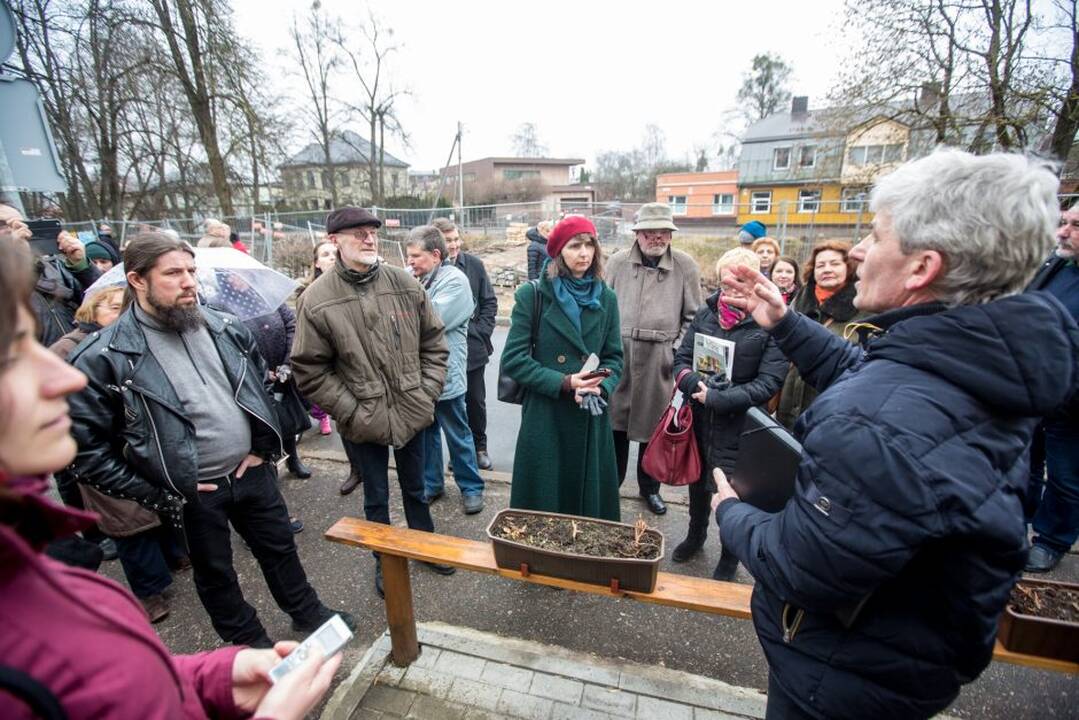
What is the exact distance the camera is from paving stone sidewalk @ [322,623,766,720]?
7.04ft

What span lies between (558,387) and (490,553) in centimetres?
88

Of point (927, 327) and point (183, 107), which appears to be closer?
point (927, 327)

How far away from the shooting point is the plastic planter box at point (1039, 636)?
167 cm

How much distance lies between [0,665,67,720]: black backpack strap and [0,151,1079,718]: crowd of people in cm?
1

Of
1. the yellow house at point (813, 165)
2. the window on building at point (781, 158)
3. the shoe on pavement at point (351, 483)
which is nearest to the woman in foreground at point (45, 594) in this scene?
the shoe on pavement at point (351, 483)

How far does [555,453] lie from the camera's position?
2855 mm

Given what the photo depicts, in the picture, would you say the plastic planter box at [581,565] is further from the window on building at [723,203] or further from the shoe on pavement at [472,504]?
the window on building at [723,203]

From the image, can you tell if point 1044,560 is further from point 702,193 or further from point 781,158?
point 702,193

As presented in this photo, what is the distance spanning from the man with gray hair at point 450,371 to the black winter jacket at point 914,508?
284 cm

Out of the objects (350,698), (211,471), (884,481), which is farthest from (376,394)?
(884,481)

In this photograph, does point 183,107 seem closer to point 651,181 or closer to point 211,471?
point 211,471

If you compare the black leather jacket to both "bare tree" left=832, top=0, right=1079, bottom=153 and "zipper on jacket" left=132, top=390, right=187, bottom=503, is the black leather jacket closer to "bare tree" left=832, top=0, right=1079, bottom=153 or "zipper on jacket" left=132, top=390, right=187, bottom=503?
"zipper on jacket" left=132, top=390, right=187, bottom=503

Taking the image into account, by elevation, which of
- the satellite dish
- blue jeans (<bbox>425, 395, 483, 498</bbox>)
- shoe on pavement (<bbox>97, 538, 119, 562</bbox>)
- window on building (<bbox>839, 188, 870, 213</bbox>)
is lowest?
shoe on pavement (<bbox>97, 538, 119, 562</bbox>)

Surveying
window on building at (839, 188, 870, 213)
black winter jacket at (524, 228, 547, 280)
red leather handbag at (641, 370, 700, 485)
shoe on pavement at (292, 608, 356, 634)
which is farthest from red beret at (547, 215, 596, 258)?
window on building at (839, 188, 870, 213)
